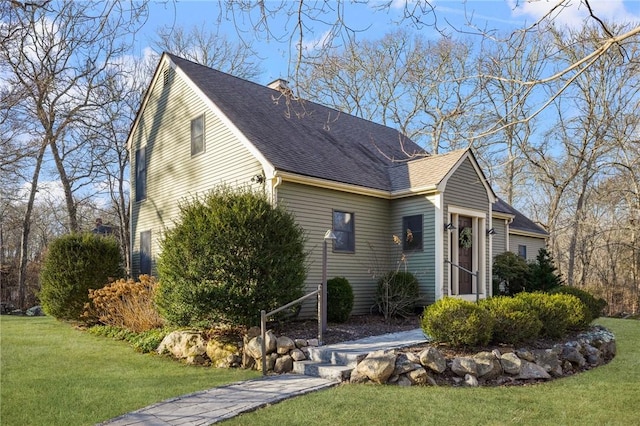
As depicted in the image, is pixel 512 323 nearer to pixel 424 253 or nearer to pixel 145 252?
pixel 424 253

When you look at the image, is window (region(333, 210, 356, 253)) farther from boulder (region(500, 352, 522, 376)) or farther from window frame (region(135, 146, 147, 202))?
window frame (region(135, 146, 147, 202))

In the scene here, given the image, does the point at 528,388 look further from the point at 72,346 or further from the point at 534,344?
the point at 72,346

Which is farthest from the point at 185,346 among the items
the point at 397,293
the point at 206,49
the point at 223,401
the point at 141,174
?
the point at 206,49

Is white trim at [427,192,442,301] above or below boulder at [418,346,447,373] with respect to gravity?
→ above

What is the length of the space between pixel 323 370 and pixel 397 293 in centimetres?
504

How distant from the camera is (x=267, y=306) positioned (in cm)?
846

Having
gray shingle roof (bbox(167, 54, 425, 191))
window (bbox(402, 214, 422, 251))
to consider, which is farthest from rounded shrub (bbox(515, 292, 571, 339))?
gray shingle roof (bbox(167, 54, 425, 191))

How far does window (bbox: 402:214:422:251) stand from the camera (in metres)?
12.6

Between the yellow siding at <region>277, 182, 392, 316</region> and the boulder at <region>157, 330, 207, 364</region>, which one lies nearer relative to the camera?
the boulder at <region>157, 330, 207, 364</region>

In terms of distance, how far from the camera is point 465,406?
18.3ft

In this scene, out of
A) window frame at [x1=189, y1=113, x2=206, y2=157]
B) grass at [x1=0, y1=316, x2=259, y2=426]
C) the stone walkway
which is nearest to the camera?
the stone walkway

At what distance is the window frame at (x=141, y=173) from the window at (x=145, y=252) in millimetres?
1200

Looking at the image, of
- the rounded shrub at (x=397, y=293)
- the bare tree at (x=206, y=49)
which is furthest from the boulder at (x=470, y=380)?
the bare tree at (x=206, y=49)

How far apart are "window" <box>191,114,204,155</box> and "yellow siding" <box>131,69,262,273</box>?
0.52 feet
